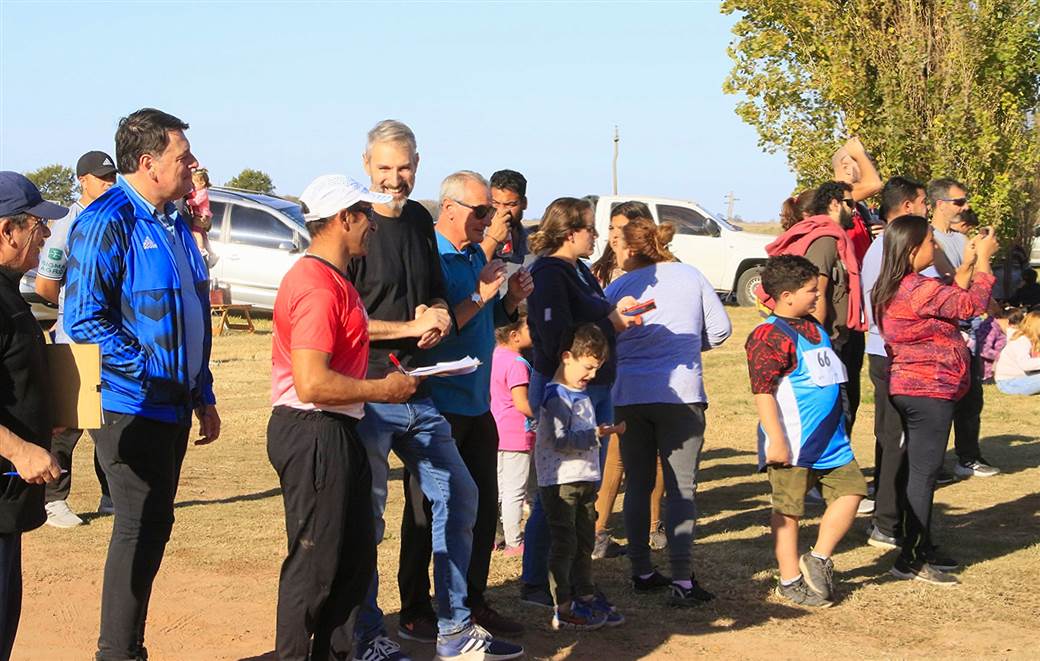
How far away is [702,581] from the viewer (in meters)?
7.02

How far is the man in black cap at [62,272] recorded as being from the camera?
713cm

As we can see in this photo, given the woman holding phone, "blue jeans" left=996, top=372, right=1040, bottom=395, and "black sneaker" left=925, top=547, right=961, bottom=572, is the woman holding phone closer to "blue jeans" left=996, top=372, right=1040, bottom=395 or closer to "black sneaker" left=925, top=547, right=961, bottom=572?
"black sneaker" left=925, top=547, right=961, bottom=572

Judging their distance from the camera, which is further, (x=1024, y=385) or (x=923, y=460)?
(x=1024, y=385)

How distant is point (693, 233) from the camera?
78.4ft

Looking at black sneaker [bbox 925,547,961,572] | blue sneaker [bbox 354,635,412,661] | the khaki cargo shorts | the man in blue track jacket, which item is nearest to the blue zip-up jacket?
the man in blue track jacket

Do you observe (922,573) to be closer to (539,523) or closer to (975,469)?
(539,523)

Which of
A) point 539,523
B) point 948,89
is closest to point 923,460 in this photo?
point 539,523

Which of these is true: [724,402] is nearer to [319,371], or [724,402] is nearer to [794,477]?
[794,477]

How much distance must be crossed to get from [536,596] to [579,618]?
19.5 inches

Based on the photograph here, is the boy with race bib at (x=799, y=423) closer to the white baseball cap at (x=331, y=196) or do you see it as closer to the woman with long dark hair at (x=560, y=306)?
the woman with long dark hair at (x=560, y=306)

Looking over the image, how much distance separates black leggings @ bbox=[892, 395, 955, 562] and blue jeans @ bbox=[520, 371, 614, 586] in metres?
1.82

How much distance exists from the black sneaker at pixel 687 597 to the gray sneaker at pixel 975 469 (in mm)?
4325

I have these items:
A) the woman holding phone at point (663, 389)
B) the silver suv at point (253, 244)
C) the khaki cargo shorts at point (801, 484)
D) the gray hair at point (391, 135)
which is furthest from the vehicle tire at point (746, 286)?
the gray hair at point (391, 135)

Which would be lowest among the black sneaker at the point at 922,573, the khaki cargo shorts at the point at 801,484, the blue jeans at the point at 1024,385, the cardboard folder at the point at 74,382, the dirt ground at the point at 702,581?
the dirt ground at the point at 702,581
